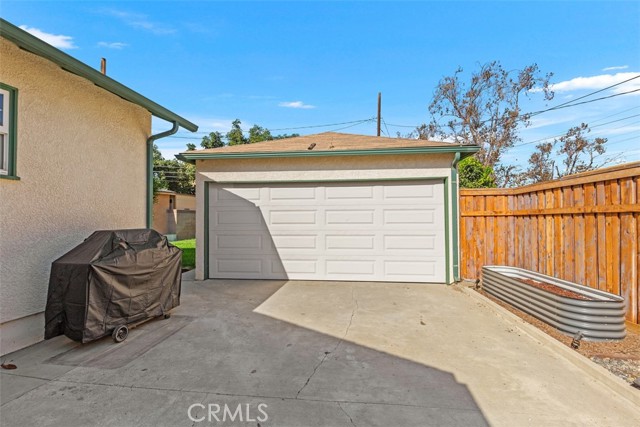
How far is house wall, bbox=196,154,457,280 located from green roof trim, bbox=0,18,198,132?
5.42ft

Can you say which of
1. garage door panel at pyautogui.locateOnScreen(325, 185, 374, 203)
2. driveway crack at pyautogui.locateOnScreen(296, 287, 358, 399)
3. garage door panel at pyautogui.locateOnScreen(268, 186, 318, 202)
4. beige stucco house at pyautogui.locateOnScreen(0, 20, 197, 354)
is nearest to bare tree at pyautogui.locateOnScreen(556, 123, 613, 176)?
garage door panel at pyautogui.locateOnScreen(325, 185, 374, 203)

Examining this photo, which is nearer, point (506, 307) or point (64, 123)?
point (64, 123)

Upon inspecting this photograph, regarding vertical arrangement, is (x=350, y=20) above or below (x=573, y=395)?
above

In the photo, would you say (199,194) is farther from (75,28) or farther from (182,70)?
(182,70)

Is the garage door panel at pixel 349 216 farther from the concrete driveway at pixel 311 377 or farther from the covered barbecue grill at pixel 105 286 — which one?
the covered barbecue grill at pixel 105 286

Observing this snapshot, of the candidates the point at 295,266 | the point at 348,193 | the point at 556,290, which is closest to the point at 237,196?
the point at 295,266

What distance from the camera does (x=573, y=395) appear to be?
2498 mm

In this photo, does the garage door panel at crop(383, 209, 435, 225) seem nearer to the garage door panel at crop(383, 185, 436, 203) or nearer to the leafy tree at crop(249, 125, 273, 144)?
the garage door panel at crop(383, 185, 436, 203)

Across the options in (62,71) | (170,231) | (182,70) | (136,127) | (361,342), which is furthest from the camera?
(170,231)

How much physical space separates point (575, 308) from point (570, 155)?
23057 millimetres

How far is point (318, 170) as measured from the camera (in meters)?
6.83

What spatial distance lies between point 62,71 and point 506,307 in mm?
7254

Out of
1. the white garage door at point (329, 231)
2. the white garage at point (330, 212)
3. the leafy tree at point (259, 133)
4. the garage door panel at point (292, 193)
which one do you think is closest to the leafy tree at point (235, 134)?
the leafy tree at point (259, 133)

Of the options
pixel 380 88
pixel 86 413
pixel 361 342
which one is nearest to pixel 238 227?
pixel 361 342
